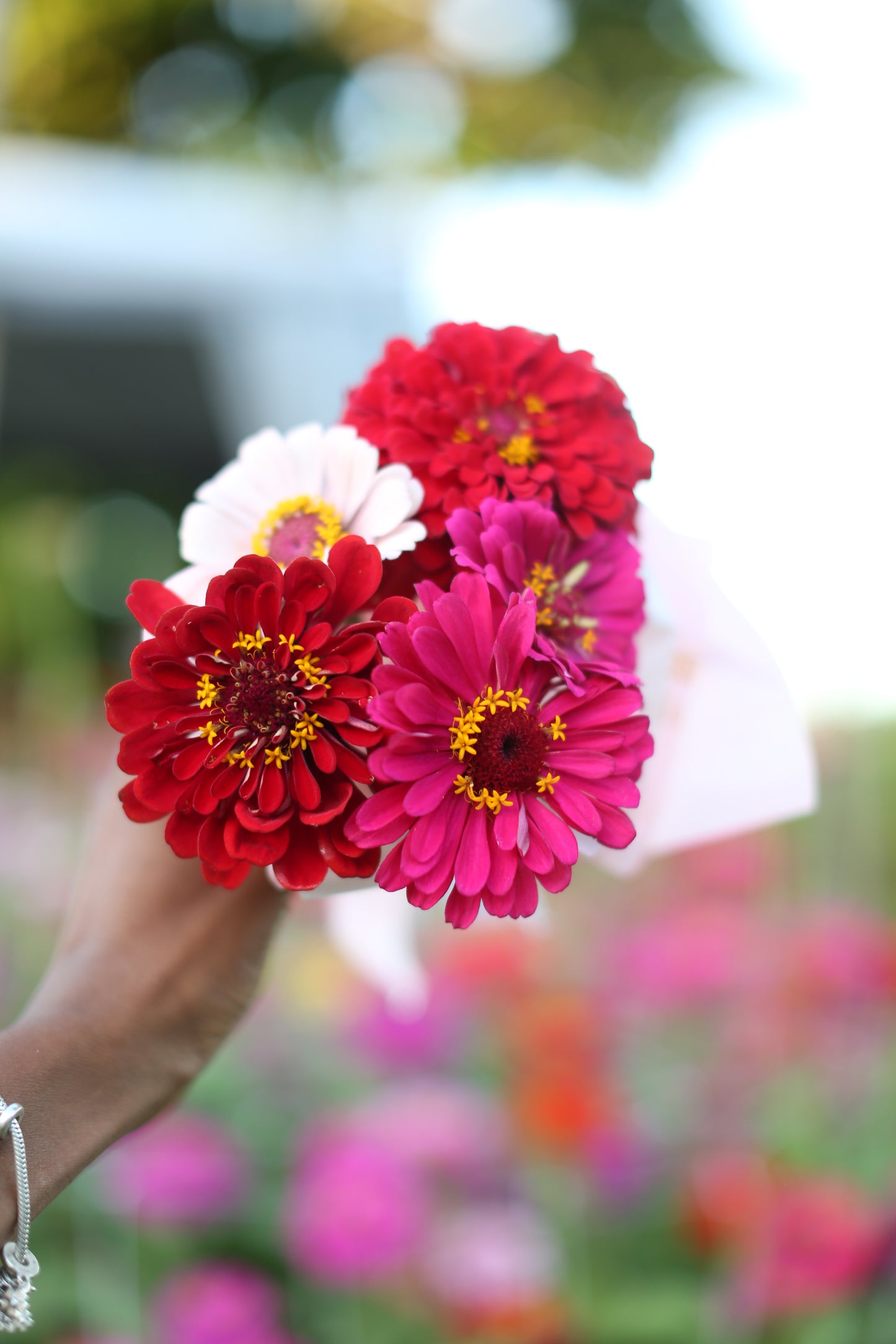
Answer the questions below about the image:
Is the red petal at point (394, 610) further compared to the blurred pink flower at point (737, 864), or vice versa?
the blurred pink flower at point (737, 864)

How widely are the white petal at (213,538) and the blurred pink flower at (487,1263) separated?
26.1 inches

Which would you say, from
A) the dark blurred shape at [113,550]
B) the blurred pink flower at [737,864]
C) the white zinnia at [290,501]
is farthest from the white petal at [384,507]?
the dark blurred shape at [113,550]

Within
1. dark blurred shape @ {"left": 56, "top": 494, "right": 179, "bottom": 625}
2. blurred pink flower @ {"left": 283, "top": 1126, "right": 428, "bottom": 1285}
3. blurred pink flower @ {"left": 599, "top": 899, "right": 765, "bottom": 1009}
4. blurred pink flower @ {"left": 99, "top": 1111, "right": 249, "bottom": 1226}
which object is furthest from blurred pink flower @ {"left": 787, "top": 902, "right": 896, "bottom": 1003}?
dark blurred shape @ {"left": 56, "top": 494, "right": 179, "bottom": 625}

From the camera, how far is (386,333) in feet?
8.71

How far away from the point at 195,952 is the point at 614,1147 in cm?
66

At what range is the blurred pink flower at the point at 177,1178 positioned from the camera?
86 cm

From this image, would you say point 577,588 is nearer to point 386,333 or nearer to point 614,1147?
point 614,1147

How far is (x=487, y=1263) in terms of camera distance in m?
0.81

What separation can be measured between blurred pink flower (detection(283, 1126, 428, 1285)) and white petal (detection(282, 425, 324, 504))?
0.63 metres

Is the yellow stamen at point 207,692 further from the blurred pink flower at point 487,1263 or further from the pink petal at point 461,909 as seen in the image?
the blurred pink flower at point 487,1263

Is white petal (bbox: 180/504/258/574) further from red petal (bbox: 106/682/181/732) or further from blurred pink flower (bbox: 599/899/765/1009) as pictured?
blurred pink flower (bbox: 599/899/765/1009)

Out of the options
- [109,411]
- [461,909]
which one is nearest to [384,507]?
[461,909]

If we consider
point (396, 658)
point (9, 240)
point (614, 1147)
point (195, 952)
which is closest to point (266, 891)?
point (195, 952)

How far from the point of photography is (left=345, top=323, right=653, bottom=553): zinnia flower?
1.10ft
